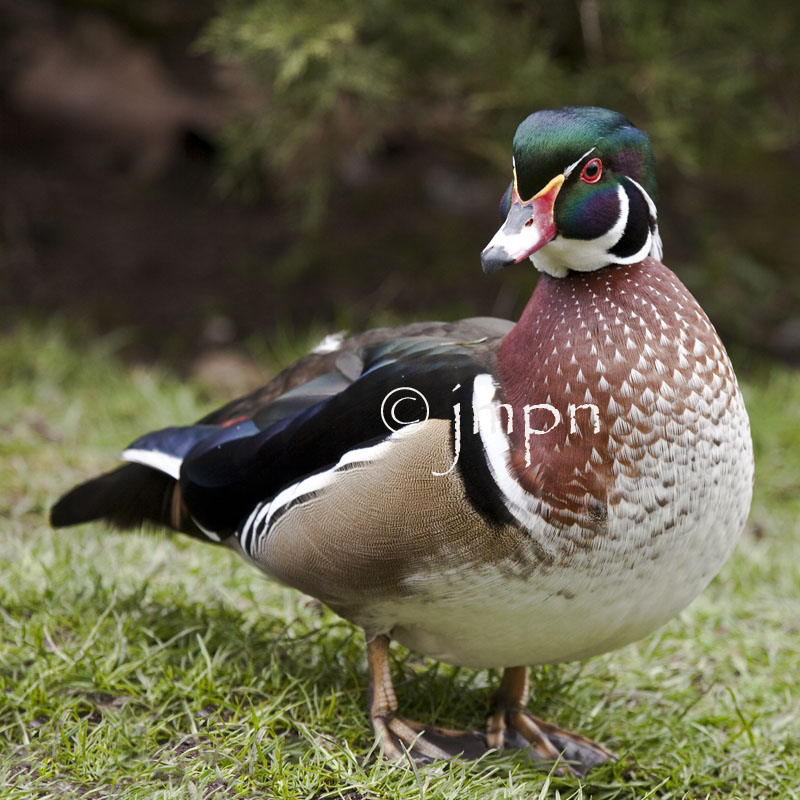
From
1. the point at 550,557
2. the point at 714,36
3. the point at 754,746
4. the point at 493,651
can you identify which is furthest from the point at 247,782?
the point at 714,36

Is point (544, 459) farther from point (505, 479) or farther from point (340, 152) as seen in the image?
point (340, 152)

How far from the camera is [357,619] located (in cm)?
246

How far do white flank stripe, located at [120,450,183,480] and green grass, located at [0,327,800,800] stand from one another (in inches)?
14.3

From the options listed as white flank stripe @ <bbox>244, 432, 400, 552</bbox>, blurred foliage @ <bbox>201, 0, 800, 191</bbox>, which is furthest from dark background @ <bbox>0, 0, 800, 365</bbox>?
white flank stripe @ <bbox>244, 432, 400, 552</bbox>

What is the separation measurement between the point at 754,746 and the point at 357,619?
3.09 feet

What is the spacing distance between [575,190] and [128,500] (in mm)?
1362

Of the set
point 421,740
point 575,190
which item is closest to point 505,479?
point 575,190

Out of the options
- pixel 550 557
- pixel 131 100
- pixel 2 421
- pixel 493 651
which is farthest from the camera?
pixel 131 100

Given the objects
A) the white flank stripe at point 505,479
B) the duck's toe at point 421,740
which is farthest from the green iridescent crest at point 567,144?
the duck's toe at point 421,740

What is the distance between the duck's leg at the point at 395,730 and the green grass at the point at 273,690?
50 millimetres

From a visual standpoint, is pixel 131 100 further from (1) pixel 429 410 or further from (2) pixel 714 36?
(1) pixel 429 410

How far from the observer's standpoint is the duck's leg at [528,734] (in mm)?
2547

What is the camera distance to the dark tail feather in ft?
9.14

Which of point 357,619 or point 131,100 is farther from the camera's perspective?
point 131,100
